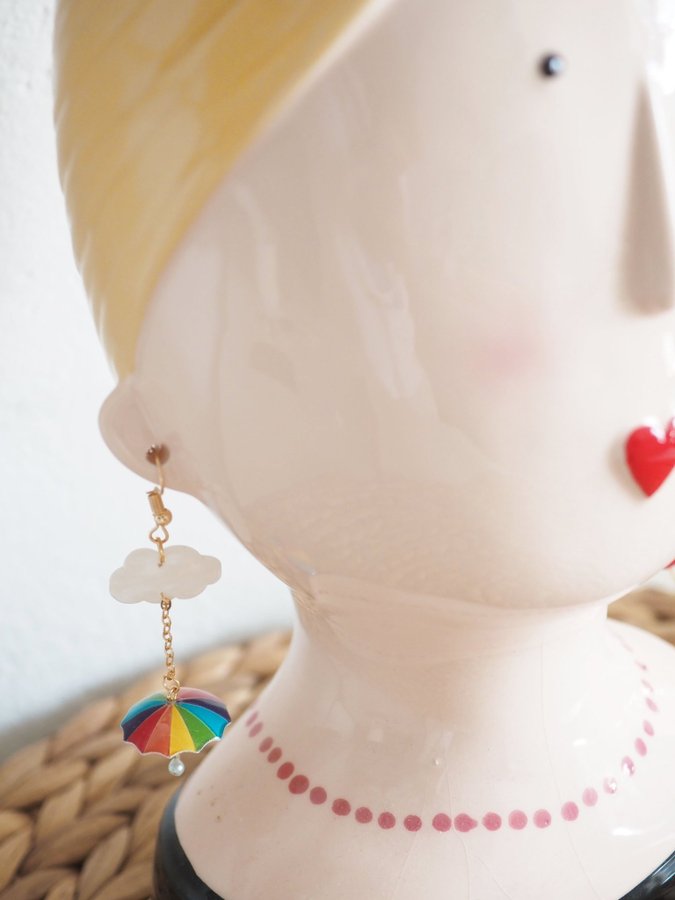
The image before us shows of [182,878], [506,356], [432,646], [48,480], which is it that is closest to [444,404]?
[506,356]

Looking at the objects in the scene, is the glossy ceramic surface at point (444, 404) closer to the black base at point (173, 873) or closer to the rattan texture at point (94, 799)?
the black base at point (173, 873)

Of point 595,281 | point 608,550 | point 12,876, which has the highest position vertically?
point 595,281

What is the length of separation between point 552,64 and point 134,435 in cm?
24

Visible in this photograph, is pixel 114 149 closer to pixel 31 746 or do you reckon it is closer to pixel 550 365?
pixel 550 365

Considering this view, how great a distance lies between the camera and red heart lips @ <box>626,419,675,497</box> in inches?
15.6

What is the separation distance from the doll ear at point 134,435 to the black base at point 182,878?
0.20 meters

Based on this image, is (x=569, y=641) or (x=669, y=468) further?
(x=569, y=641)

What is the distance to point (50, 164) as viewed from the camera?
694 mm

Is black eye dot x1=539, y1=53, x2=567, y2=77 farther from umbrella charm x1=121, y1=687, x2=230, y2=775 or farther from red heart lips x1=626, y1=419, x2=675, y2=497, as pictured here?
umbrella charm x1=121, y1=687, x2=230, y2=775

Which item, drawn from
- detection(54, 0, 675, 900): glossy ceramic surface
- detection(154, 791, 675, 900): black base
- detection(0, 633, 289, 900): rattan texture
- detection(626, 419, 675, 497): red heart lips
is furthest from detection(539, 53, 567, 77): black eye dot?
detection(0, 633, 289, 900): rattan texture

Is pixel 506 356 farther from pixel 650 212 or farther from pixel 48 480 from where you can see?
pixel 48 480

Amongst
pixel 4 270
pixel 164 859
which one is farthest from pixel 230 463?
pixel 4 270

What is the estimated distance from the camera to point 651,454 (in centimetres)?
40

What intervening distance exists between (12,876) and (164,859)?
166 millimetres
